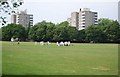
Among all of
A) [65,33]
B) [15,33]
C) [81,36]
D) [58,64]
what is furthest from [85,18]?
[58,64]

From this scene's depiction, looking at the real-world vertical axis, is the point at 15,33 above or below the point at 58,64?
above

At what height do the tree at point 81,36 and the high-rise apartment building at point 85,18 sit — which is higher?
the high-rise apartment building at point 85,18

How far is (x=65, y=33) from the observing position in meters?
125

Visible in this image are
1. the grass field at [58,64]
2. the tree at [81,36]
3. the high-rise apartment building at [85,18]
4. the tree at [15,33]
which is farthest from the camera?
the high-rise apartment building at [85,18]

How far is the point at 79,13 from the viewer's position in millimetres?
195875

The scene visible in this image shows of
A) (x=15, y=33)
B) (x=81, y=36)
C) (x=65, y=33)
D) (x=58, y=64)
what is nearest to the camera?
(x=58, y=64)

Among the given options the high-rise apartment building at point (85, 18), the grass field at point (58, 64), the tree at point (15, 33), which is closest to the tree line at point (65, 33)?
the tree at point (15, 33)

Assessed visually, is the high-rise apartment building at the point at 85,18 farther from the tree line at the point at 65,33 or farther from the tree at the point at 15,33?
the tree at the point at 15,33

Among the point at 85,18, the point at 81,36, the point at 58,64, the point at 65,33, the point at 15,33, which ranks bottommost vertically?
the point at 58,64

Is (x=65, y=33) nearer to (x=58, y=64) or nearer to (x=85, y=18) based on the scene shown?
(x=85, y=18)

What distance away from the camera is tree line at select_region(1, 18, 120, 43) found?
12150cm

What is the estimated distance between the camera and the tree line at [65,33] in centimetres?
12150

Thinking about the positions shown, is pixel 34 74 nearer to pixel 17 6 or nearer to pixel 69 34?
pixel 17 6

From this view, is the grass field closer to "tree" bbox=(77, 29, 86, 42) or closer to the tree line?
the tree line
